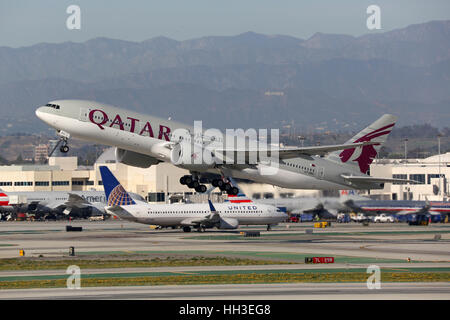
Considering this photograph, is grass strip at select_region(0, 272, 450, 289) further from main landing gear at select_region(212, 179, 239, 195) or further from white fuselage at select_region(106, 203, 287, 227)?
white fuselage at select_region(106, 203, 287, 227)

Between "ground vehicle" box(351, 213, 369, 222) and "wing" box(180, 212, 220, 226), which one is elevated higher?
"wing" box(180, 212, 220, 226)

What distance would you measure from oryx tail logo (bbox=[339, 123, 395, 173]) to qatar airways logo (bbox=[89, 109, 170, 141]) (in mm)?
21883

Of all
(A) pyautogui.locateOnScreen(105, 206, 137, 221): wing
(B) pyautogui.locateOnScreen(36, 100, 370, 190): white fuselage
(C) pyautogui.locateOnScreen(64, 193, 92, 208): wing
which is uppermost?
(B) pyautogui.locateOnScreen(36, 100, 370, 190): white fuselage

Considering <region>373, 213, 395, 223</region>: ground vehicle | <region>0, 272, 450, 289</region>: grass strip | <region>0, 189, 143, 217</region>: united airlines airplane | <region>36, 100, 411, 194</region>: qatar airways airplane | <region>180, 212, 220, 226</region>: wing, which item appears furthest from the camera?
<region>0, 189, 143, 217</region>: united airlines airplane

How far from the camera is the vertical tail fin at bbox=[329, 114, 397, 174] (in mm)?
81688

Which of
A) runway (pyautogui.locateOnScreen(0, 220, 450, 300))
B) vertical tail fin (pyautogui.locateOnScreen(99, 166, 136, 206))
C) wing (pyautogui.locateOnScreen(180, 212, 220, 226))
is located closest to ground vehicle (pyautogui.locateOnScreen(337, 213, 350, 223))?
runway (pyautogui.locateOnScreen(0, 220, 450, 300))

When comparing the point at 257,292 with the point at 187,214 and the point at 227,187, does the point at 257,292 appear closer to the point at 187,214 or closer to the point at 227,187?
the point at 227,187

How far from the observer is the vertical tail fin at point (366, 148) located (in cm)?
8169

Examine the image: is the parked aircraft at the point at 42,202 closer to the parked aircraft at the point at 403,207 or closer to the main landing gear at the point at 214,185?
the parked aircraft at the point at 403,207

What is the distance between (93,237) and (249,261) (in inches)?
1626

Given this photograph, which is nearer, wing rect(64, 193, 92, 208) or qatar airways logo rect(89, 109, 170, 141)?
qatar airways logo rect(89, 109, 170, 141)

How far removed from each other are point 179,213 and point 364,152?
3447 cm
